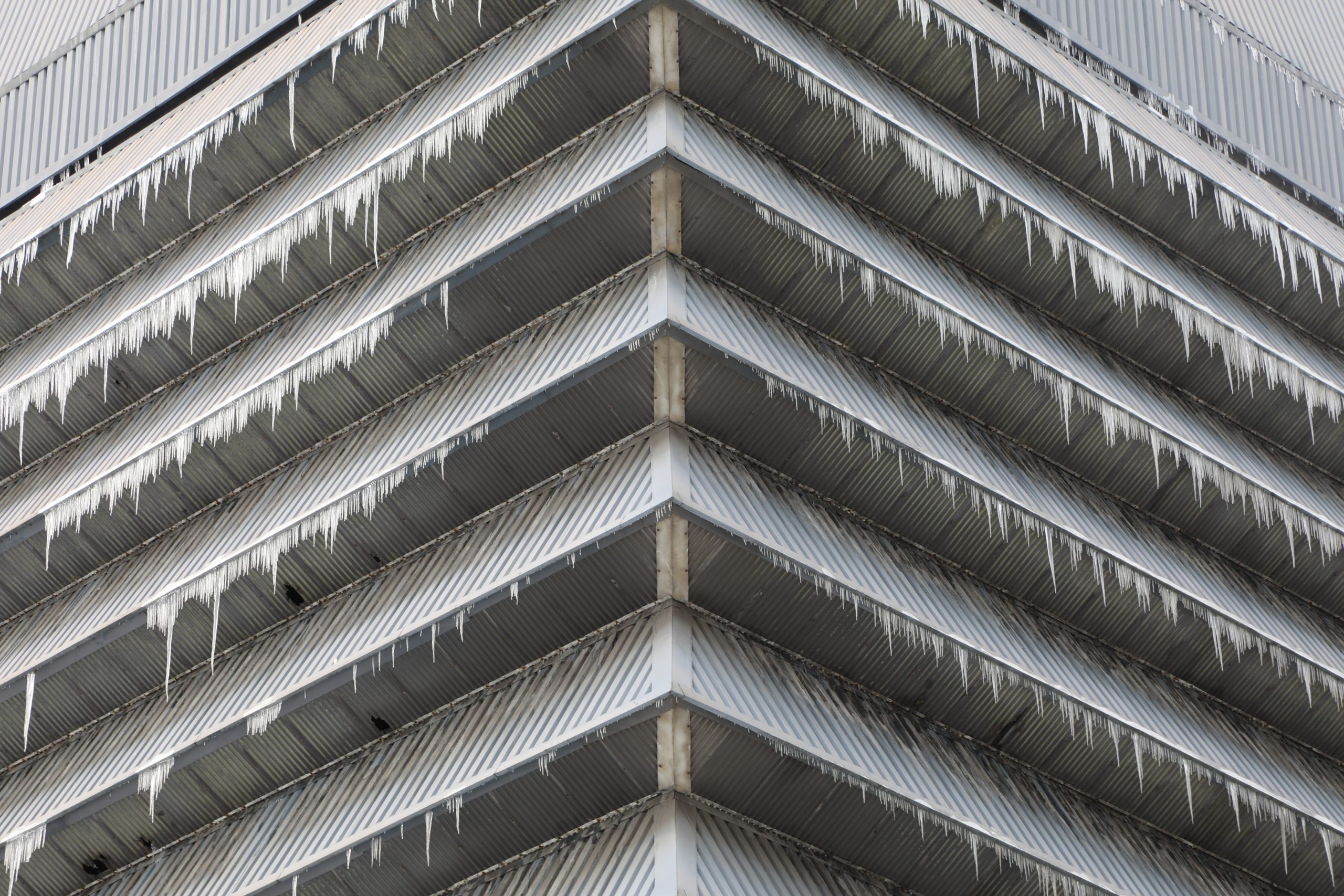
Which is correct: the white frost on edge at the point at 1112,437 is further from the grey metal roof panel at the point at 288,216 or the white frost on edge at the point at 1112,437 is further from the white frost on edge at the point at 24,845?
the white frost on edge at the point at 24,845

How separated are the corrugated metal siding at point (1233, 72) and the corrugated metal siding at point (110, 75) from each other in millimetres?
15683

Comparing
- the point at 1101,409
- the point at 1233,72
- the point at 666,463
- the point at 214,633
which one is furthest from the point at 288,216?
the point at 1233,72

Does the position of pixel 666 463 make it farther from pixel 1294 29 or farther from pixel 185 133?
pixel 1294 29

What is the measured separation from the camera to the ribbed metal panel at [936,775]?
29.3 metres

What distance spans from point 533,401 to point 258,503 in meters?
6.79

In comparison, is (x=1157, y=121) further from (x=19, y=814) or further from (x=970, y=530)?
(x=19, y=814)

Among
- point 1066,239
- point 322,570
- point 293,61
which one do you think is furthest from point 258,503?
point 1066,239

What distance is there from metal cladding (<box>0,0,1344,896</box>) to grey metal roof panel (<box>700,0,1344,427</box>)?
0.41ft

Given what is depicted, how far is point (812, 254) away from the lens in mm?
34594

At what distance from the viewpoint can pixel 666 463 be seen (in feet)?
100.0

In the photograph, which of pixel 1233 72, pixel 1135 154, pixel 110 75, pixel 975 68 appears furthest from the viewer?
pixel 1233 72

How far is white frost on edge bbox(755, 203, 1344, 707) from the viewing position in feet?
113

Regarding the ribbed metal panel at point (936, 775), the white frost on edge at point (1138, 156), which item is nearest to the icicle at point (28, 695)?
the ribbed metal panel at point (936, 775)

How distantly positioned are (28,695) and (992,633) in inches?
638
